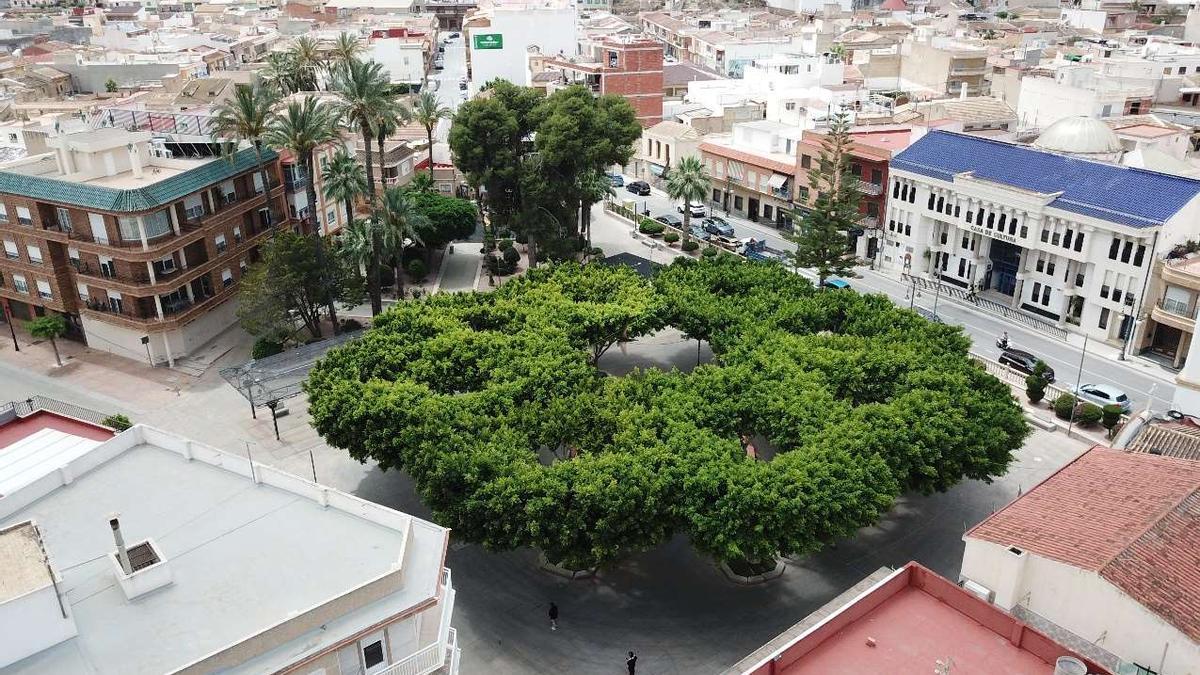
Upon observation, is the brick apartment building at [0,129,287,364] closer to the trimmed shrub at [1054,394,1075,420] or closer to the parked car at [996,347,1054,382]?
→ the parked car at [996,347,1054,382]

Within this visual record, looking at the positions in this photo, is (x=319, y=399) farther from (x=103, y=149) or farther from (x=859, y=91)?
(x=859, y=91)

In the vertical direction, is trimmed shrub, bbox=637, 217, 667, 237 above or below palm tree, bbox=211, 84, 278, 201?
below

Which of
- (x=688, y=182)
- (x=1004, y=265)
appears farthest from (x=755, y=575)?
(x=688, y=182)

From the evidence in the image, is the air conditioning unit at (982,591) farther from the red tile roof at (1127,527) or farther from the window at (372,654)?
the window at (372,654)

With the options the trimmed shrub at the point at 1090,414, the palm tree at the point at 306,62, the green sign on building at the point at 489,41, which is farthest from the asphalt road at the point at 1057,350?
the green sign on building at the point at 489,41

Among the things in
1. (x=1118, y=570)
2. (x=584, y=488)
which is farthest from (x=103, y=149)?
(x=1118, y=570)

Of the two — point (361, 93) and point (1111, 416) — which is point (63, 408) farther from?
point (1111, 416)

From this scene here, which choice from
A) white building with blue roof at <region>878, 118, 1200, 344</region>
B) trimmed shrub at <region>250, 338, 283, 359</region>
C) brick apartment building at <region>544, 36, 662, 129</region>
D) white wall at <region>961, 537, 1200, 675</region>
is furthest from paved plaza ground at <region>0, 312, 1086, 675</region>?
brick apartment building at <region>544, 36, 662, 129</region>
